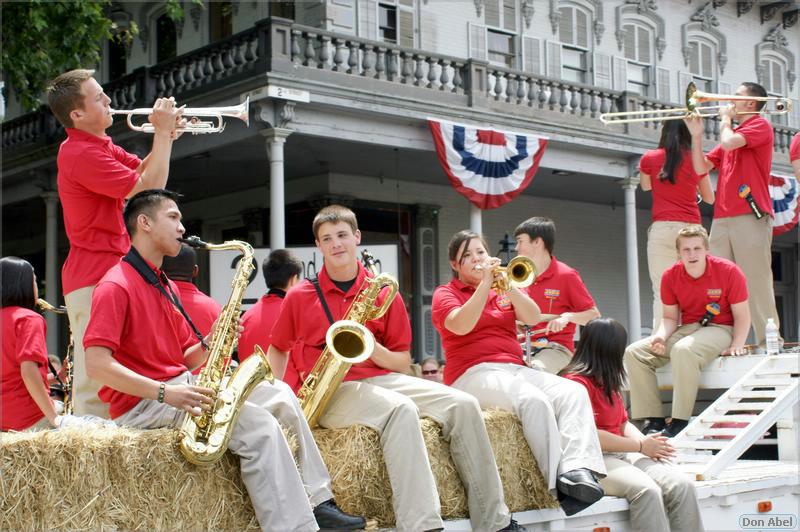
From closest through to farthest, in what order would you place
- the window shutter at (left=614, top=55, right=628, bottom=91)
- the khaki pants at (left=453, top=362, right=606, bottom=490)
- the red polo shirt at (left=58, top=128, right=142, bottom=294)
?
the red polo shirt at (left=58, top=128, right=142, bottom=294) → the khaki pants at (left=453, top=362, right=606, bottom=490) → the window shutter at (left=614, top=55, right=628, bottom=91)

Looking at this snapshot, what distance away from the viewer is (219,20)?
20.9m

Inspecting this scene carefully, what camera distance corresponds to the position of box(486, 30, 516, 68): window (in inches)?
856

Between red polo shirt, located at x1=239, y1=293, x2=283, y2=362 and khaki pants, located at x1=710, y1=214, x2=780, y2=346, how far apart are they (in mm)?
4386

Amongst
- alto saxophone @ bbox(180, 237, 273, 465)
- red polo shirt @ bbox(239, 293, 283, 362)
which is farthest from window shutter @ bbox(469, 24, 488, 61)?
alto saxophone @ bbox(180, 237, 273, 465)

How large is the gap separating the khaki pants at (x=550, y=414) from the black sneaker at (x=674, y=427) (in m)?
2.55

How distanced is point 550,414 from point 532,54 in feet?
55.3

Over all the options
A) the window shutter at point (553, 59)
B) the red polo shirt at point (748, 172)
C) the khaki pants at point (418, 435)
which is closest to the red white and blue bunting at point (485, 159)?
the window shutter at point (553, 59)

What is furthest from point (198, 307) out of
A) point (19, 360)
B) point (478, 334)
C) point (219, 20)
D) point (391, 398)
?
point (219, 20)

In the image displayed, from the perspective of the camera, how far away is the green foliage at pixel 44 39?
13992 millimetres

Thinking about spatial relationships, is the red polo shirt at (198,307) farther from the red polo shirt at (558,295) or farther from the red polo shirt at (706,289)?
the red polo shirt at (706,289)

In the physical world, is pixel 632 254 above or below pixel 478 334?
above

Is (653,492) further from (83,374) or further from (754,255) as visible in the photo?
(754,255)

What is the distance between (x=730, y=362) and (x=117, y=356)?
18.6ft

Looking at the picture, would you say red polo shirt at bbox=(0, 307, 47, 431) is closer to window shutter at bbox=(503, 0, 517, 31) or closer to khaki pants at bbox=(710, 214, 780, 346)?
khaki pants at bbox=(710, 214, 780, 346)
